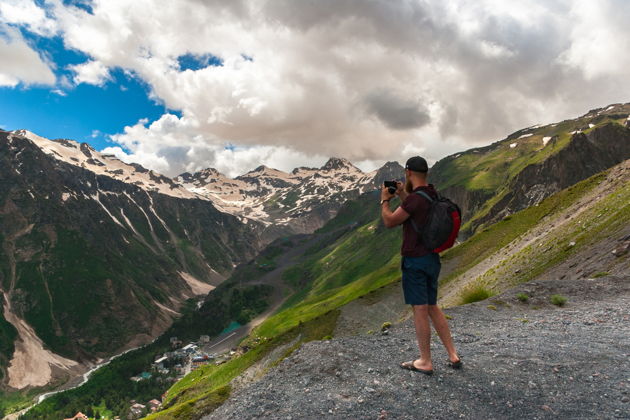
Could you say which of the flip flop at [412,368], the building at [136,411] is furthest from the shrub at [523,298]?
the building at [136,411]

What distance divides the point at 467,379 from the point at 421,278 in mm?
2535

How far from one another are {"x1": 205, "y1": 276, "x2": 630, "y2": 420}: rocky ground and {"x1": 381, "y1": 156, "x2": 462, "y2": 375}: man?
0.77m

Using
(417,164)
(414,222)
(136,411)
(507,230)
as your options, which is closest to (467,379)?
(414,222)

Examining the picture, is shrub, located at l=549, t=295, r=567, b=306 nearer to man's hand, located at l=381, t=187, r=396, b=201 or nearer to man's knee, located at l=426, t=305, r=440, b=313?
man's knee, located at l=426, t=305, r=440, b=313

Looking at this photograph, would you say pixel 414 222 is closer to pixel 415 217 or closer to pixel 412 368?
pixel 415 217

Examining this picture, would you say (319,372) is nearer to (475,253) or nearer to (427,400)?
(427,400)

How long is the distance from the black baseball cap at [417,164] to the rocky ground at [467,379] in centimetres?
507

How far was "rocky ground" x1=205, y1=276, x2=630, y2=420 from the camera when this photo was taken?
789 centimetres

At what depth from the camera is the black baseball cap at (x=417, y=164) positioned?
988 centimetres

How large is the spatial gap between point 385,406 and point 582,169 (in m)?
174

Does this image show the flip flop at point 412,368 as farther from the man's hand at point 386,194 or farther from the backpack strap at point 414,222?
the man's hand at point 386,194

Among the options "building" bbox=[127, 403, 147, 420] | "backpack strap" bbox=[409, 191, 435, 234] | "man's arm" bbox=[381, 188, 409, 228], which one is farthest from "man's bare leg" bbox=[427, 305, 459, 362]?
"building" bbox=[127, 403, 147, 420]

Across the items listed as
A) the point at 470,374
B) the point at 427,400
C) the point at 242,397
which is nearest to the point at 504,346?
the point at 470,374

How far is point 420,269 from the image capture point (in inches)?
369
